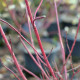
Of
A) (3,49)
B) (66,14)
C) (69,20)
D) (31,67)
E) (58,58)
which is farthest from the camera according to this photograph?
(66,14)

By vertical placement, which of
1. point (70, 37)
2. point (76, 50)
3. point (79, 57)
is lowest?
point (79, 57)

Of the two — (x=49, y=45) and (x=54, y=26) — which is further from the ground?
(x=49, y=45)

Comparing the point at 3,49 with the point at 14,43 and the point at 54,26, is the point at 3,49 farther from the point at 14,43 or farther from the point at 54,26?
the point at 54,26

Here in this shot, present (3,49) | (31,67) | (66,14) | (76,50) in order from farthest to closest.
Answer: (66,14) → (3,49) → (76,50) → (31,67)

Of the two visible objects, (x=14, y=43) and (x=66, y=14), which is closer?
(x=14, y=43)

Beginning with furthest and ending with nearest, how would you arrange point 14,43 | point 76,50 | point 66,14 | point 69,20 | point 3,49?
point 66,14 → point 69,20 → point 14,43 → point 3,49 → point 76,50

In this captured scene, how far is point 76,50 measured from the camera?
2.50 metres

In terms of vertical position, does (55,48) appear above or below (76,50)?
Result: above

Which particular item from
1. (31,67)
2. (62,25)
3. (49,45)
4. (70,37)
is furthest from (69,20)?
(31,67)

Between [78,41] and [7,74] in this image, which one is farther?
[78,41]

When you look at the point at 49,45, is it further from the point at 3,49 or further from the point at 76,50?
the point at 3,49

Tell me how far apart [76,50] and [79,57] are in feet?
0.64

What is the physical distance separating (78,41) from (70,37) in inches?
6.0

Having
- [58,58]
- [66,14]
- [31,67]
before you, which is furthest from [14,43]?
[66,14]
